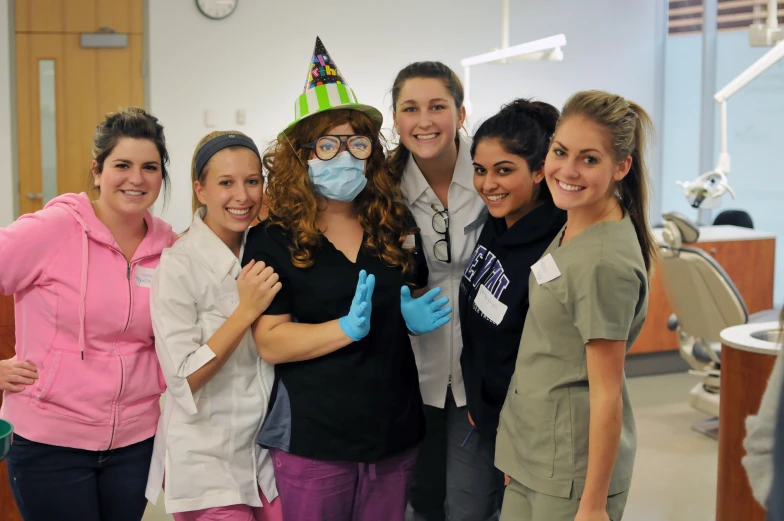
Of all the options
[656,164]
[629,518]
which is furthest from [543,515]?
[656,164]

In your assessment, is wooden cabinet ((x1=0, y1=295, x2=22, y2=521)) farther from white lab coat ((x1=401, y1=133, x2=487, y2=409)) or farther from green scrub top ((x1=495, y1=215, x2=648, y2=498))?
green scrub top ((x1=495, y1=215, x2=648, y2=498))

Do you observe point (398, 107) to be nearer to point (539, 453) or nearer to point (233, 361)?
point (233, 361)

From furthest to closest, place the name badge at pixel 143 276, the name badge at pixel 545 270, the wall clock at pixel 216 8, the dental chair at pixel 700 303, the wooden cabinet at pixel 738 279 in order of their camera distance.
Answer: the wall clock at pixel 216 8 < the wooden cabinet at pixel 738 279 < the dental chair at pixel 700 303 < the name badge at pixel 143 276 < the name badge at pixel 545 270

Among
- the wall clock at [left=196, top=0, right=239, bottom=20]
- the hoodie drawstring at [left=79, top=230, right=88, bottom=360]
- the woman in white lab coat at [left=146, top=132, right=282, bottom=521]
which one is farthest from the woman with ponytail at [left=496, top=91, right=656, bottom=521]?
the wall clock at [left=196, top=0, right=239, bottom=20]

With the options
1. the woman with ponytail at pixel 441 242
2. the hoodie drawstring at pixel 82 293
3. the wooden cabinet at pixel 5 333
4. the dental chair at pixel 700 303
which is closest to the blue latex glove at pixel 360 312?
the woman with ponytail at pixel 441 242

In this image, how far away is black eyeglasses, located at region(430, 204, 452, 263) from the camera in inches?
83.0

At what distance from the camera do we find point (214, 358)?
6.02 ft

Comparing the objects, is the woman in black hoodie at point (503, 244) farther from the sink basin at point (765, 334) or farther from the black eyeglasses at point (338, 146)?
the sink basin at point (765, 334)

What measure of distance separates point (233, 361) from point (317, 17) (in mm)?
4948

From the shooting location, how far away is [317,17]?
6.38 metres

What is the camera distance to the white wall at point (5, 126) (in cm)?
596

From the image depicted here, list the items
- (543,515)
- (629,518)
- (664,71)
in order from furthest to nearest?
1. (664,71)
2. (629,518)
3. (543,515)

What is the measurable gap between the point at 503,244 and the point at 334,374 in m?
0.49

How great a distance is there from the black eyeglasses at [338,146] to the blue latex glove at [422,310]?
A: 331mm
